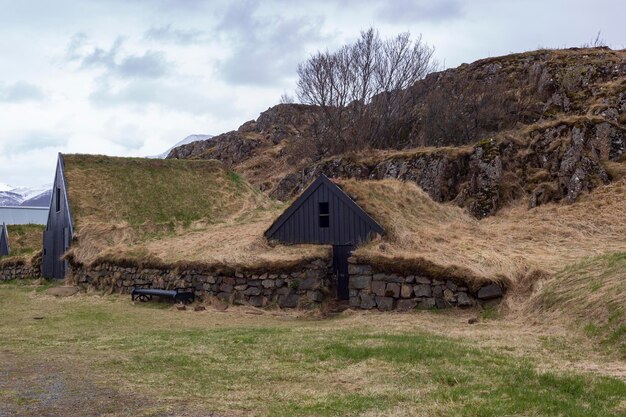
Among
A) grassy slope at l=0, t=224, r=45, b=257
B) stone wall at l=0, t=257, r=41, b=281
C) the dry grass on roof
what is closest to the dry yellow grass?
the dry grass on roof

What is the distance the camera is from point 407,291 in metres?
17.5

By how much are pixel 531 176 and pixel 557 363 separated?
20.3 meters

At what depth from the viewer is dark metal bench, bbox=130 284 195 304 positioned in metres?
21.0

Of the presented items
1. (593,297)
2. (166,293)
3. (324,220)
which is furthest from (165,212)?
(593,297)

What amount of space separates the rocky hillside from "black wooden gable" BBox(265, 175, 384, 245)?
1068 cm

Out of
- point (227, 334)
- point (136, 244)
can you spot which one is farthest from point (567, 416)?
point (136, 244)

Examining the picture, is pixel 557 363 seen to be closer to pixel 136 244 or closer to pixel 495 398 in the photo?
pixel 495 398

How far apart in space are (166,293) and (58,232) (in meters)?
14.1

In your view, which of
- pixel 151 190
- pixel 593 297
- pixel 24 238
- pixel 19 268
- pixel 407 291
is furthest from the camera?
pixel 24 238

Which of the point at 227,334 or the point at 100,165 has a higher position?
the point at 100,165

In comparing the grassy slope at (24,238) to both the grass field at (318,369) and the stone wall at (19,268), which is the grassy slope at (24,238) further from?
the grass field at (318,369)

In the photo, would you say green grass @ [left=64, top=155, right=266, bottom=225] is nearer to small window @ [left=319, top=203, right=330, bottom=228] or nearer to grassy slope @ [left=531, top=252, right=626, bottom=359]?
small window @ [left=319, top=203, right=330, bottom=228]

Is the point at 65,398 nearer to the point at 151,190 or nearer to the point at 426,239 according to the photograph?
the point at 426,239

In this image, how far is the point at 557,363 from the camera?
9.82 meters
